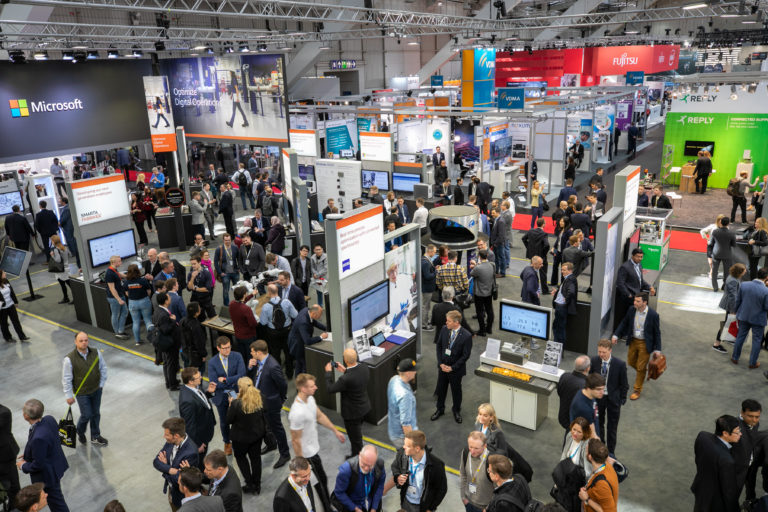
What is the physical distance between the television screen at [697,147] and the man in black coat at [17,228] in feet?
57.2

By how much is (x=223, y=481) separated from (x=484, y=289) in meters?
4.72

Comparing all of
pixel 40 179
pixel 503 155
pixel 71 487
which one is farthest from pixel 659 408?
pixel 40 179

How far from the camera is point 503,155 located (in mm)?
17250

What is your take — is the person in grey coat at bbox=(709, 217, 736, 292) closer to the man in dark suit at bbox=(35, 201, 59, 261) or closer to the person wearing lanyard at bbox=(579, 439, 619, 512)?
the person wearing lanyard at bbox=(579, 439, 619, 512)

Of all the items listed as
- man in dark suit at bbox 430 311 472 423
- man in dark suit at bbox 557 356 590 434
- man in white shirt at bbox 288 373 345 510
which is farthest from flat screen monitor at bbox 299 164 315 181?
man in dark suit at bbox 557 356 590 434

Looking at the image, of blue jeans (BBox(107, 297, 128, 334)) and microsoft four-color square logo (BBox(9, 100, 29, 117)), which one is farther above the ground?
microsoft four-color square logo (BBox(9, 100, 29, 117))

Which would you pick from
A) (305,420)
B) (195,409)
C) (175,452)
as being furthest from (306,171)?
(175,452)

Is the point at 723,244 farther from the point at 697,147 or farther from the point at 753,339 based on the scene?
the point at 697,147

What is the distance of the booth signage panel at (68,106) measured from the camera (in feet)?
45.4

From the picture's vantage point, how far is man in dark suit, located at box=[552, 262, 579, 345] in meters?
7.28

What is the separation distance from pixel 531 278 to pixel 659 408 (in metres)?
2.11

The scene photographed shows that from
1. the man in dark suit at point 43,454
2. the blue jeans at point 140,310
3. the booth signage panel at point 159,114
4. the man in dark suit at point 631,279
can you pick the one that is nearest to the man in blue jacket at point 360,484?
the man in dark suit at point 43,454

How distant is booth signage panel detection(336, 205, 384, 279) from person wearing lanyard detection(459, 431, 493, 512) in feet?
8.23

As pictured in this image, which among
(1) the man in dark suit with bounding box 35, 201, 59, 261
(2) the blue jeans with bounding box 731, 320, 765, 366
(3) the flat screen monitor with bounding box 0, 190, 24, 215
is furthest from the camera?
(3) the flat screen monitor with bounding box 0, 190, 24, 215
